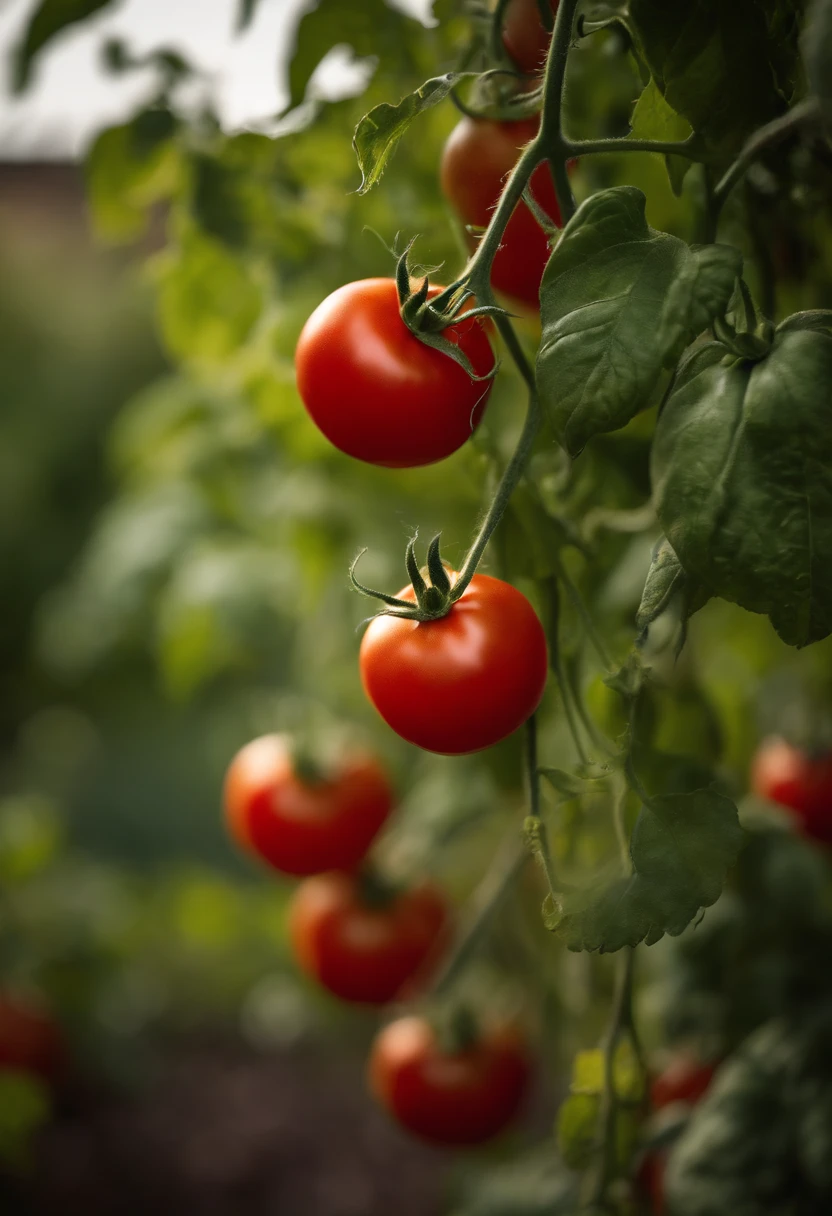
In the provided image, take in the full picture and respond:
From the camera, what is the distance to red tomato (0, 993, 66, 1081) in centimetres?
133

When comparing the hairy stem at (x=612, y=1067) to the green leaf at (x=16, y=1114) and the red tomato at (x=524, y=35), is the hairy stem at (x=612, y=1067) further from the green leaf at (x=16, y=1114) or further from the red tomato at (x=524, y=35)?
the green leaf at (x=16, y=1114)

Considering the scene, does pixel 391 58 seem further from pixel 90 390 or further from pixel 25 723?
pixel 90 390

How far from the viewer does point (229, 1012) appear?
1.90 meters

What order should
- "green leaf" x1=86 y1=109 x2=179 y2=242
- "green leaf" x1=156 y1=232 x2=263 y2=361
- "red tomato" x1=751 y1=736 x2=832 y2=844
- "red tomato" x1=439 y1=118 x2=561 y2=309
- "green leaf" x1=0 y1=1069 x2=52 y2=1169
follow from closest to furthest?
"red tomato" x1=439 y1=118 x2=561 y2=309
"green leaf" x1=86 y1=109 x2=179 y2=242
"green leaf" x1=156 y1=232 x2=263 y2=361
"red tomato" x1=751 y1=736 x2=832 y2=844
"green leaf" x1=0 y1=1069 x2=52 y2=1169

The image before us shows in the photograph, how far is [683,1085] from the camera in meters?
0.87

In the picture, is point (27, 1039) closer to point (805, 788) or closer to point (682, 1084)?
point (682, 1084)

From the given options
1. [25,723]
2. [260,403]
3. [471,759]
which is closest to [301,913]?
[471,759]

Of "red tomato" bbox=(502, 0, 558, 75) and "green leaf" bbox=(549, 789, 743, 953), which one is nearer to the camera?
"green leaf" bbox=(549, 789, 743, 953)

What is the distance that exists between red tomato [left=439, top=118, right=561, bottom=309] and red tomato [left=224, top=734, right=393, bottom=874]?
→ 50 cm

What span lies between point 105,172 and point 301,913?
0.68 metres

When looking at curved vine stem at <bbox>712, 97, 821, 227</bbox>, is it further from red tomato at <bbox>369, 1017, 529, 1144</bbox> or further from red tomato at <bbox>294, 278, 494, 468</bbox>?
red tomato at <bbox>369, 1017, 529, 1144</bbox>

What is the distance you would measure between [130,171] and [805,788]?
0.76m

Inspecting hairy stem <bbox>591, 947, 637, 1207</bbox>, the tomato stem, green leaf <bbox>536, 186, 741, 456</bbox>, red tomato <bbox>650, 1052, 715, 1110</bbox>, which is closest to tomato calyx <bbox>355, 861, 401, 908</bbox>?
the tomato stem

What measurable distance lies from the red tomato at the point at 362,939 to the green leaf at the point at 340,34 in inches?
27.3
